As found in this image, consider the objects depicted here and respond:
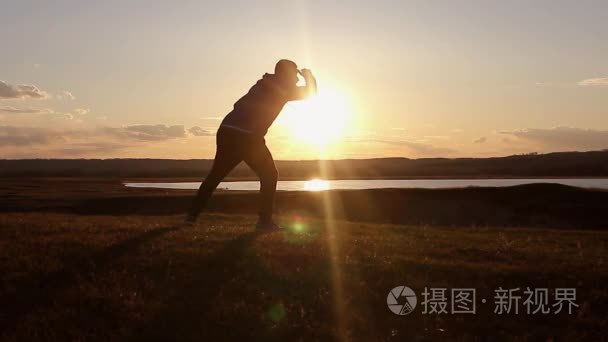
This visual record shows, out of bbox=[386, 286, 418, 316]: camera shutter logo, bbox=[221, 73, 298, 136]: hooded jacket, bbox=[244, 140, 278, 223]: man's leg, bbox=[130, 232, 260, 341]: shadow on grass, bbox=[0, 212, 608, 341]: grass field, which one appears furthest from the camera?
bbox=[244, 140, 278, 223]: man's leg

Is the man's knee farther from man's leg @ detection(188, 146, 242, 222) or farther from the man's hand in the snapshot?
the man's hand

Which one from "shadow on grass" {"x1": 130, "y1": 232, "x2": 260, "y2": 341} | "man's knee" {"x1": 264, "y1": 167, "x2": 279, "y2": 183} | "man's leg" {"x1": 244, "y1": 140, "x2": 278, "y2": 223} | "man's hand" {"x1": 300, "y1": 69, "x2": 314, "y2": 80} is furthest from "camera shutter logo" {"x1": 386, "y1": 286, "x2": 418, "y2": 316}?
"man's hand" {"x1": 300, "y1": 69, "x2": 314, "y2": 80}

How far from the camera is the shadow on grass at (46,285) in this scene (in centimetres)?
682

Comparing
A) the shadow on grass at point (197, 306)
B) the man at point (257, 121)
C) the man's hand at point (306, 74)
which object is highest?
the man's hand at point (306, 74)

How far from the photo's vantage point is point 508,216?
117ft

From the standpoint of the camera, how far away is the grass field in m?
6.67

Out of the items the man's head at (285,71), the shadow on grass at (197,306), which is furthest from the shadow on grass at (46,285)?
the man's head at (285,71)

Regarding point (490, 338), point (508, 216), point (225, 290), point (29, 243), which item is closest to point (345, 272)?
point (225, 290)

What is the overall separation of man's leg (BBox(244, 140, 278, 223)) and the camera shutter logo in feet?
15.8

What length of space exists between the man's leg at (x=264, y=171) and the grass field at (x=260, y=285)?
123cm

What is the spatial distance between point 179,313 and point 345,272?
9.01 feet

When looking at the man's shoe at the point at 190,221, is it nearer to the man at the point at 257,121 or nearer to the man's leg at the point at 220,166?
the man's leg at the point at 220,166

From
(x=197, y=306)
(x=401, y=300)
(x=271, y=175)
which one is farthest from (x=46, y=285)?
(x=271, y=175)

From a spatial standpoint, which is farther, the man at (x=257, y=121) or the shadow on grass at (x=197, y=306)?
the man at (x=257, y=121)
